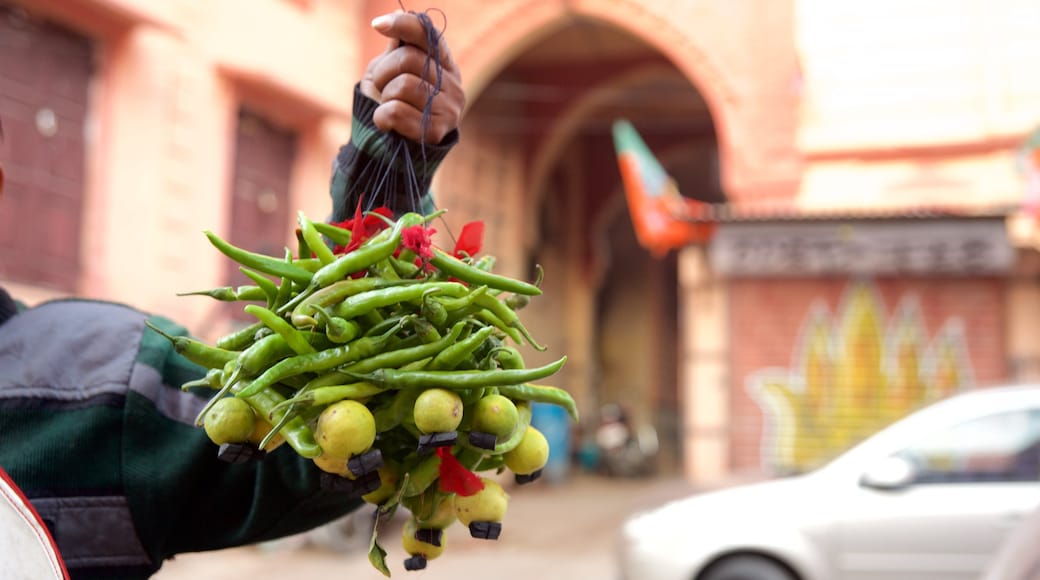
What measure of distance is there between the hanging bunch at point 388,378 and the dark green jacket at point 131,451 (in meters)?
0.32

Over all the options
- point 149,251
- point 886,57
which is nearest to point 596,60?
point 886,57

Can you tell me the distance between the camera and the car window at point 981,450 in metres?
5.33

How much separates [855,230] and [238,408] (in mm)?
8957

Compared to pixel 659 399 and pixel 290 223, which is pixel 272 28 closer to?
pixel 290 223

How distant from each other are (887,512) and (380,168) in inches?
182

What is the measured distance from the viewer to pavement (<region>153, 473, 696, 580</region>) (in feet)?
25.0

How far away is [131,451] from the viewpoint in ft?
5.31

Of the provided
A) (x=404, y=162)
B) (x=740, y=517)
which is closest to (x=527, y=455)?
(x=404, y=162)

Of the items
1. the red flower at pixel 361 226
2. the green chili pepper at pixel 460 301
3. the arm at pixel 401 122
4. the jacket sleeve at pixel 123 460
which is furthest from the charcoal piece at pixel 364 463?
the arm at pixel 401 122

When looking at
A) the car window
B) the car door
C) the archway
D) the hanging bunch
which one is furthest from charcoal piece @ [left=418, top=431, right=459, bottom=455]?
the archway

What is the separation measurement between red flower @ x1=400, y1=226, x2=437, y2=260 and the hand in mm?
288

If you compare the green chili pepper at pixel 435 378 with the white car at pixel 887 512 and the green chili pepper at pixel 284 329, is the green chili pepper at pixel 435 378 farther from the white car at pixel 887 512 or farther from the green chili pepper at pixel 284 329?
the white car at pixel 887 512

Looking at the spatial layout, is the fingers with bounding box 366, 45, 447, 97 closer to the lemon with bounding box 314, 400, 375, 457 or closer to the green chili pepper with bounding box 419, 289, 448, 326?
the green chili pepper with bounding box 419, 289, 448, 326

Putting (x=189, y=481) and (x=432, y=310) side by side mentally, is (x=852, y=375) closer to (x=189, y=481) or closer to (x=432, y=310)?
(x=189, y=481)
